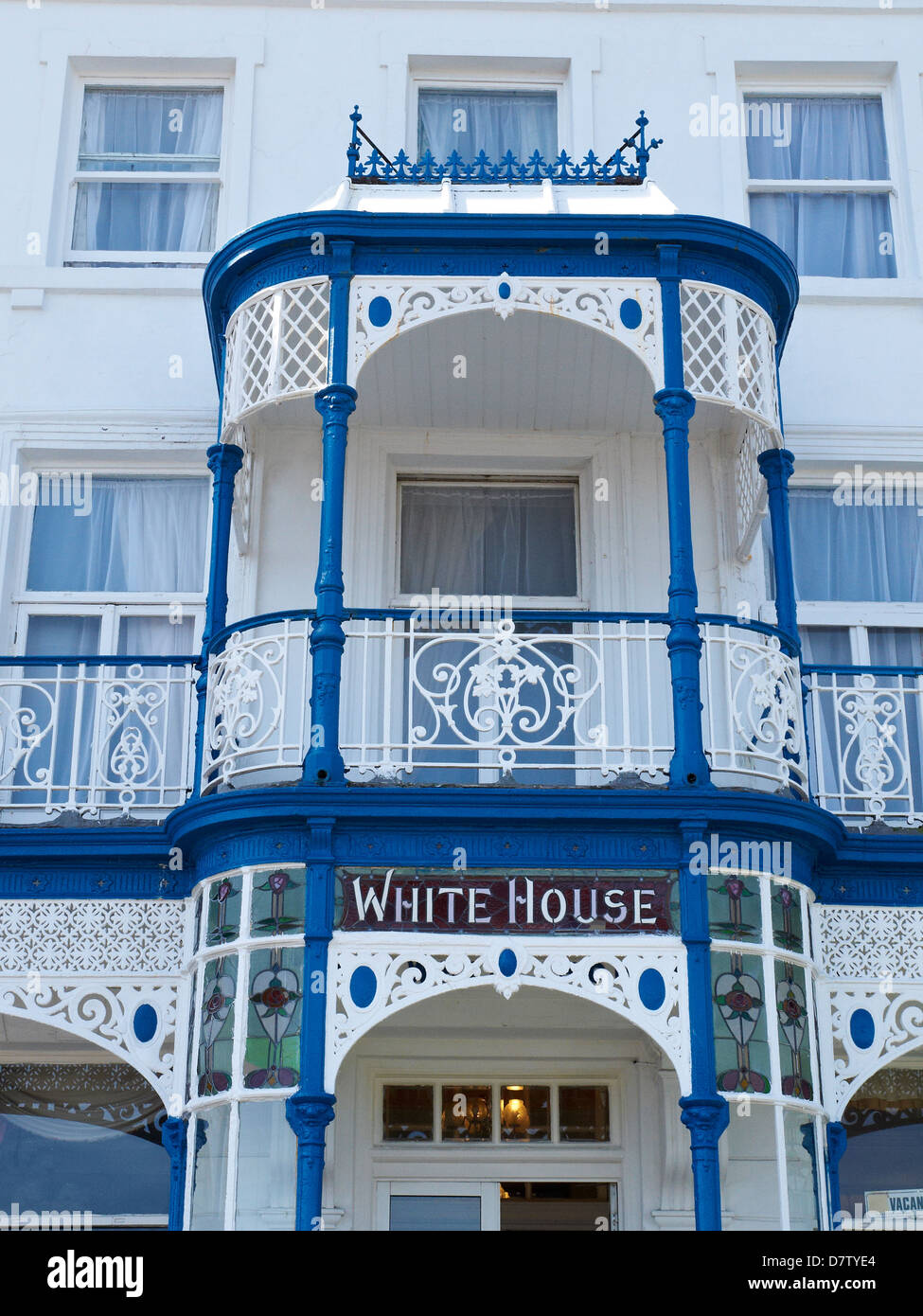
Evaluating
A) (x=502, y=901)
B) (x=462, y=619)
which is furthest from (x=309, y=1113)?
(x=462, y=619)

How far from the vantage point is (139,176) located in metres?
12.1

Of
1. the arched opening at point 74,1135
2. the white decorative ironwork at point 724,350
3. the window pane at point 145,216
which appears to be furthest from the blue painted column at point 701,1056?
the window pane at point 145,216

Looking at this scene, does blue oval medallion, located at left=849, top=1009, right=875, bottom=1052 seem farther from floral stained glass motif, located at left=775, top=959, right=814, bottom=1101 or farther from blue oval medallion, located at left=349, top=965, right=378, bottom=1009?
blue oval medallion, located at left=349, top=965, right=378, bottom=1009

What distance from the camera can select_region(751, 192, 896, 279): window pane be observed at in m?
12.0

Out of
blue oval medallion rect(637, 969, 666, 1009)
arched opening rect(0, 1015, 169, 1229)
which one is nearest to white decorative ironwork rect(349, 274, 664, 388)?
blue oval medallion rect(637, 969, 666, 1009)

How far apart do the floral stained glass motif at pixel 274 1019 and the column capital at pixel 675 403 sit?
353 centimetres

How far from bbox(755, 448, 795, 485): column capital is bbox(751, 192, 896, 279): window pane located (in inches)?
94.2

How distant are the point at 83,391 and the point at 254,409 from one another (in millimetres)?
2313

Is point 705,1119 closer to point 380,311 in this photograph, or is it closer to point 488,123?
point 380,311

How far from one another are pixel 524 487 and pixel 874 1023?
4.29m

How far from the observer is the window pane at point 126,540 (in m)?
11.1
